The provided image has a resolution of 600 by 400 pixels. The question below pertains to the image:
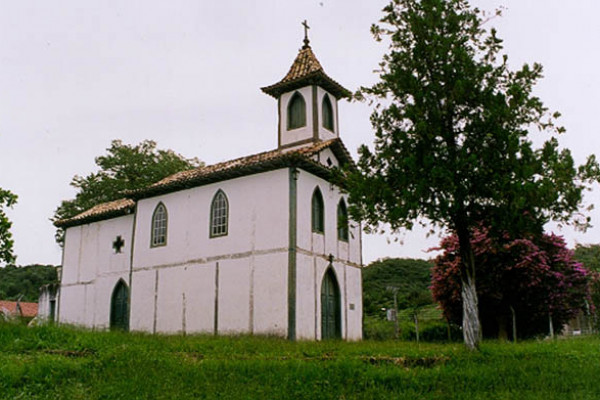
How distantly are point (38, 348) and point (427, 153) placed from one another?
32.1 ft

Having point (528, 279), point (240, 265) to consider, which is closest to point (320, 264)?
point (240, 265)

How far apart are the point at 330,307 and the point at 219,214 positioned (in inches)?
207

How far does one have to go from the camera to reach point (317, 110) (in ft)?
76.8

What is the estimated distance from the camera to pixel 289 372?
10.9m

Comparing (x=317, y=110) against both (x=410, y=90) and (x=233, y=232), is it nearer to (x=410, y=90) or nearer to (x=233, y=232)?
(x=233, y=232)

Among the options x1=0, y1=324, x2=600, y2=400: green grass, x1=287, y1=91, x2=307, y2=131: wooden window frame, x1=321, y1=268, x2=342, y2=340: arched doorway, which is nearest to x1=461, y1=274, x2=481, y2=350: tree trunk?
x1=0, y1=324, x2=600, y2=400: green grass

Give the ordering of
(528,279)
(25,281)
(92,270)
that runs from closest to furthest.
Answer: (528,279) → (92,270) → (25,281)

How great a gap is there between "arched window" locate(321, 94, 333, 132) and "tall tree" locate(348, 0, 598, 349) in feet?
31.2

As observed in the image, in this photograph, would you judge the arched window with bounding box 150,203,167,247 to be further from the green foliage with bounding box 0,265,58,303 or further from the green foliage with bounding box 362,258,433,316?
the green foliage with bounding box 0,265,58,303

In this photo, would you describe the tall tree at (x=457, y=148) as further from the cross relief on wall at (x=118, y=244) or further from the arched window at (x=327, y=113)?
the cross relief on wall at (x=118, y=244)

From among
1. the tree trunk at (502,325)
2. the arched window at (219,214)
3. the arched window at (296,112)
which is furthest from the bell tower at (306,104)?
the tree trunk at (502,325)

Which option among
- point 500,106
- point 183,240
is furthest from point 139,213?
point 500,106

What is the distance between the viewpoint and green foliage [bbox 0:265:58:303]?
2291 inches

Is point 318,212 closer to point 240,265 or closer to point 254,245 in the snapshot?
point 254,245
